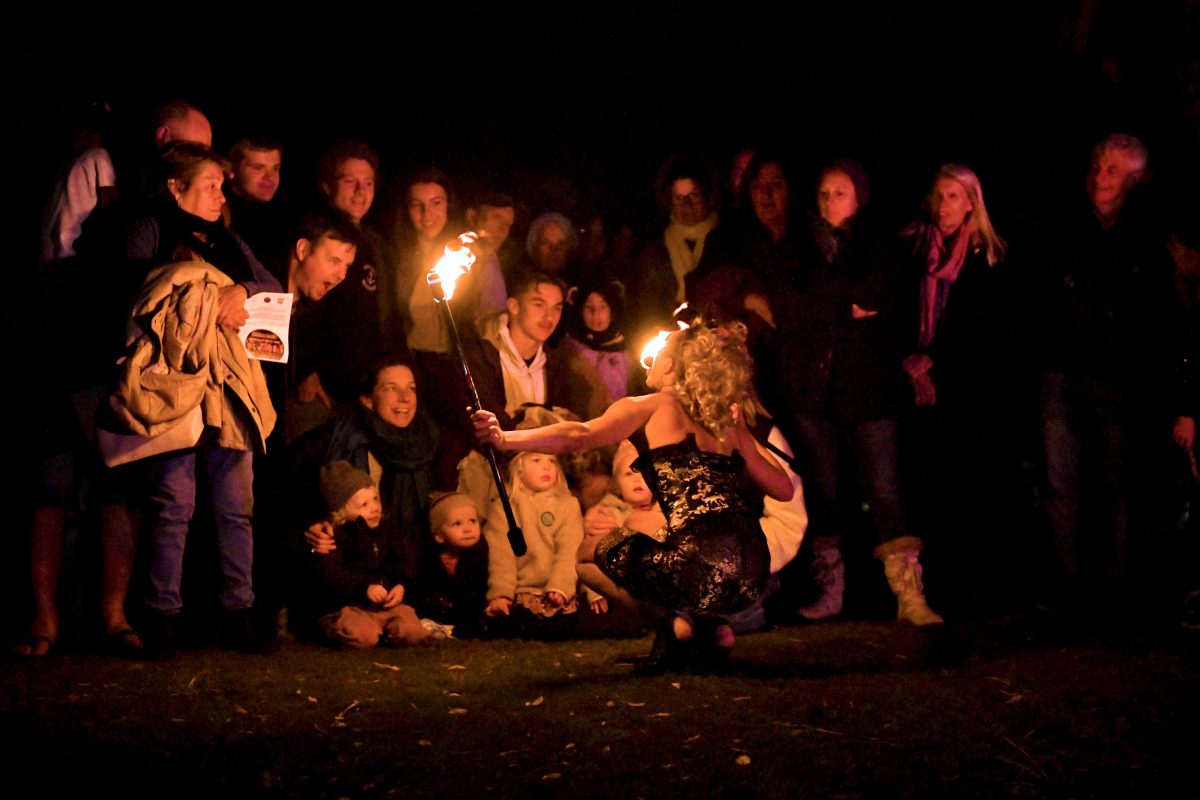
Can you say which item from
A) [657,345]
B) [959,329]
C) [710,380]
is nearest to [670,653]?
[710,380]

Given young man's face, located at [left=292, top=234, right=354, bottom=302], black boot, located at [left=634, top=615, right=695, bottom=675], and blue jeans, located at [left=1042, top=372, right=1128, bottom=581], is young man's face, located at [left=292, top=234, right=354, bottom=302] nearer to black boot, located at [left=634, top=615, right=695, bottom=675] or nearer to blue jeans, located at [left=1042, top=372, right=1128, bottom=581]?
black boot, located at [left=634, top=615, right=695, bottom=675]

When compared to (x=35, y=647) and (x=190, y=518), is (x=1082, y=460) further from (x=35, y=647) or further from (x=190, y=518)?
(x=35, y=647)

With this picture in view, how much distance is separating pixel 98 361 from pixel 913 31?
639 cm

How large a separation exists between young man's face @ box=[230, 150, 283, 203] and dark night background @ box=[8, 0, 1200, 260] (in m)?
1.22

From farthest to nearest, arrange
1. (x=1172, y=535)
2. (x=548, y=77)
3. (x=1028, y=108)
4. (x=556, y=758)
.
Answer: (x=548, y=77) < (x=1028, y=108) < (x=1172, y=535) < (x=556, y=758)

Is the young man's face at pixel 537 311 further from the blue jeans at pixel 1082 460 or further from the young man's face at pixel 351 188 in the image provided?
the blue jeans at pixel 1082 460

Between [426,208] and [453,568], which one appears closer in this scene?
[453,568]

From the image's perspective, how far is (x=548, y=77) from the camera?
10.3 metres

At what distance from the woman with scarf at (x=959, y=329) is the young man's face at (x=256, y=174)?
11.7 ft

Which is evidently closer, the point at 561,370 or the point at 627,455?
the point at 627,455

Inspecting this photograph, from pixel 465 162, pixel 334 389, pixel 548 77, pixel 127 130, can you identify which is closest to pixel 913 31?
pixel 548 77

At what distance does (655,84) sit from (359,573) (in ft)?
17.5

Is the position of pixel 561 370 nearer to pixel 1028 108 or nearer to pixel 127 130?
pixel 127 130

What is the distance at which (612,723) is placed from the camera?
15.4 feet
